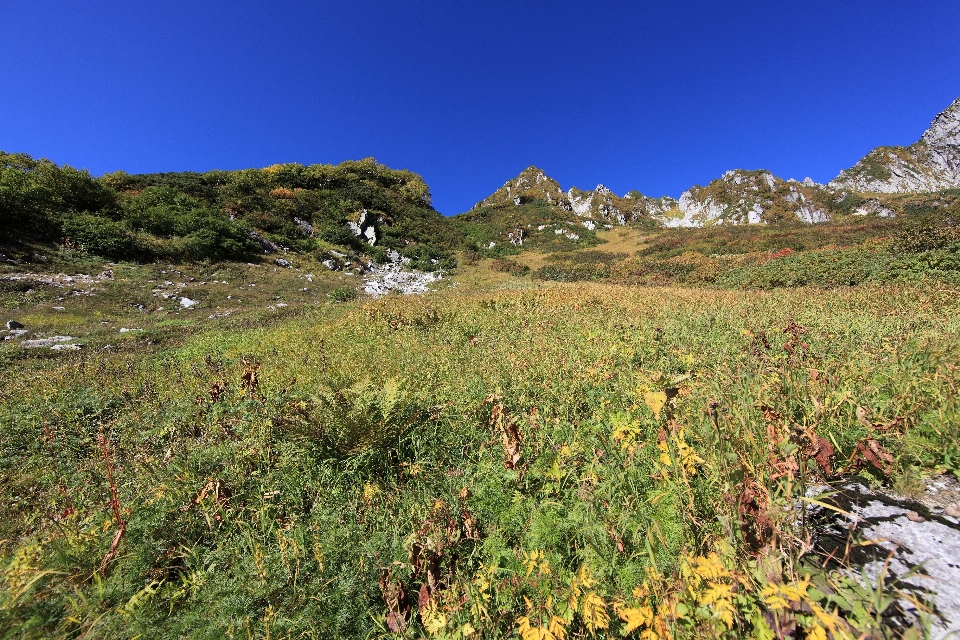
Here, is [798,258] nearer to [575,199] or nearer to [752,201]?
[752,201]

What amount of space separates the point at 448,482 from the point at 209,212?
2580 cm

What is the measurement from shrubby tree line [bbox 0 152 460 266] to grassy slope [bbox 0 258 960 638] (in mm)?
14901

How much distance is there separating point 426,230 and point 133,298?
2737 centimetres

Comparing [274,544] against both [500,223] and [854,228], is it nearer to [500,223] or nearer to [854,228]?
[854,228]

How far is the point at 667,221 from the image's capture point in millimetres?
74625

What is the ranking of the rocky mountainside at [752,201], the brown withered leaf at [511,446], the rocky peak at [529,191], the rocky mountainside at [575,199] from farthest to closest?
the rocky peak at [529,191] → the rocky mountainside at [575,199] → the rocky mountainside at [752,201] → the brown withered leaf at [511,446]

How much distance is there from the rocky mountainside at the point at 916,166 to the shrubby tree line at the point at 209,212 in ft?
328

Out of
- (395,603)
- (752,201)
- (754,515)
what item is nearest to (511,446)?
(395,603)

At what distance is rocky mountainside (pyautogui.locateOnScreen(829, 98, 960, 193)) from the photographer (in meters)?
80.8

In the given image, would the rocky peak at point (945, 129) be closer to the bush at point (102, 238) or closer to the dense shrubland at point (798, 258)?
the dense shrubland at point (798, 258)

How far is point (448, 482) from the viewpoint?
316 cm

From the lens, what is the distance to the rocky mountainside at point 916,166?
80812 millimetres

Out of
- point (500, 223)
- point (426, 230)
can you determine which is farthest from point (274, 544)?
point (500, 223)

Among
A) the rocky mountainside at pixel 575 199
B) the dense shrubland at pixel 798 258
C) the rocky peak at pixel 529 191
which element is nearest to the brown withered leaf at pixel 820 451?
the dense shrubland at pixel 798 258
